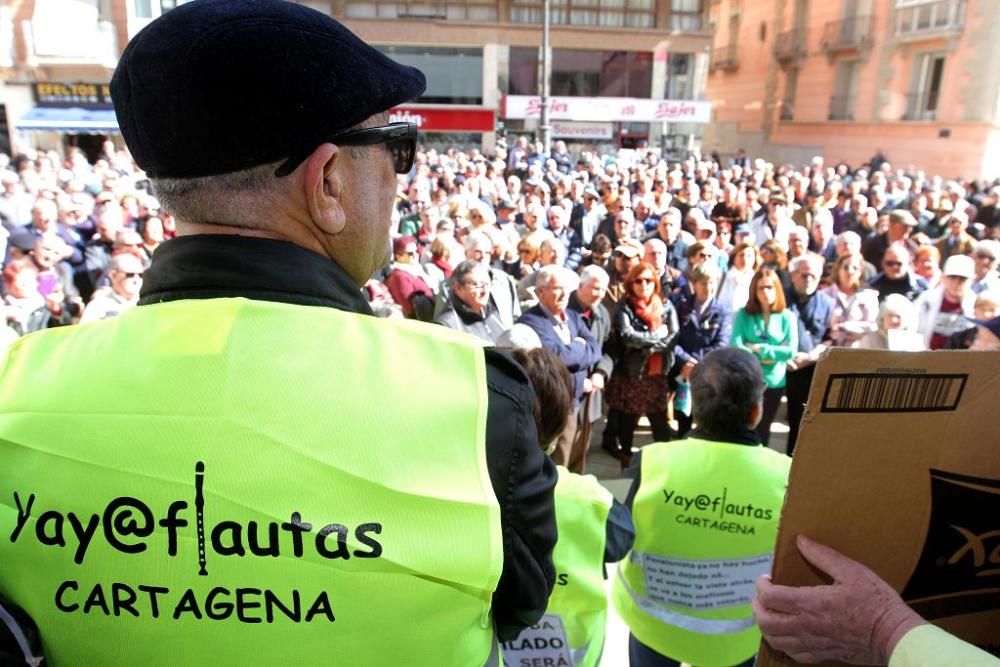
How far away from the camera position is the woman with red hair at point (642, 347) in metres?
4.74

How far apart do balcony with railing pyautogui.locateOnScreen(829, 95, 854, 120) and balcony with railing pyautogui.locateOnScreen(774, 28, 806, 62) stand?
2.75 meters

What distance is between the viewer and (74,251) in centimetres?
586

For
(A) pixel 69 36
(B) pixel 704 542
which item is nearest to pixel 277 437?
(B) pixel 704 542

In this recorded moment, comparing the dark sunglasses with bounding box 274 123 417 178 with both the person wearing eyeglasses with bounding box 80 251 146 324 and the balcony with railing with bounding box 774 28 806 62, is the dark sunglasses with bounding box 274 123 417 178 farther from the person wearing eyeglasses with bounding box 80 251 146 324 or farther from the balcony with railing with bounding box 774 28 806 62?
the balcony with railing with bounding box 774 28 806 62

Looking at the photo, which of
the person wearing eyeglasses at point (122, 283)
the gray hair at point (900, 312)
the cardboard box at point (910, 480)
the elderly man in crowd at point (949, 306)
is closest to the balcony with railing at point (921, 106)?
the elderly man in crowd at point (949, 306)

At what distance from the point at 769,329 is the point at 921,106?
78.4 ft

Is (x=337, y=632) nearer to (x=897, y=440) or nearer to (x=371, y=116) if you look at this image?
(x=371, y=116)

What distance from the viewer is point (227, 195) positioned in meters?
0.96

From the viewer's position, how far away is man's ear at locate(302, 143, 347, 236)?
96cm

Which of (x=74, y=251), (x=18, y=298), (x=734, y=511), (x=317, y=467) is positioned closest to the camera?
(x=317, y=467)

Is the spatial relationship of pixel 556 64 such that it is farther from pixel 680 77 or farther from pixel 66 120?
pixel 66 120

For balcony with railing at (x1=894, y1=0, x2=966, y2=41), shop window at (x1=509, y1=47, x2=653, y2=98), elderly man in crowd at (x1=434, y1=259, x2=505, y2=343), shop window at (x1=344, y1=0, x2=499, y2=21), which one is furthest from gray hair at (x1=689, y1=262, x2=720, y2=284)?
shop window at (x1=509, y1=47, x2=653, y2=98)

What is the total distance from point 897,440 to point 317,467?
0.81 metres

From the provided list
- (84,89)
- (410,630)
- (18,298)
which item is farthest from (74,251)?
(84,89)
